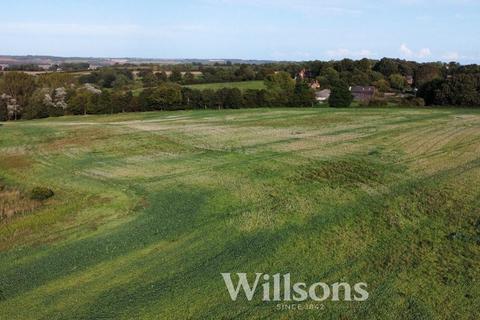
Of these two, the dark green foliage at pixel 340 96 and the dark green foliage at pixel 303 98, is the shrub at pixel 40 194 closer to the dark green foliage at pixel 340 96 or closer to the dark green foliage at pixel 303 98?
the dark green foliage at pixel 340 96

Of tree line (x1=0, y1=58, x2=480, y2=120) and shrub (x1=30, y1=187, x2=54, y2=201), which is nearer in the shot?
shrub (x1=30, y1=187, x2=54, y2=201)

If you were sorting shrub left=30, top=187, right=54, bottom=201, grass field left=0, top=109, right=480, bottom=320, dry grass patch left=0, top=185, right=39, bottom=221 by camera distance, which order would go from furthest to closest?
shrub left=30, top=187, right=54, bottom=201, dry grass patch left=0, top=185, right=39, bottom=221, grass field left=0, top=109, right=480, bottom=320

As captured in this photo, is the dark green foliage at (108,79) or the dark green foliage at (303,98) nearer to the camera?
the dark green foliage at (303,98)

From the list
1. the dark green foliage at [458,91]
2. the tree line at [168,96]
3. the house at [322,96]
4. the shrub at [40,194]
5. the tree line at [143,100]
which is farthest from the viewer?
the house at [322,96]

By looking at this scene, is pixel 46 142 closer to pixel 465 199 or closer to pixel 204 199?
pixel 204 199

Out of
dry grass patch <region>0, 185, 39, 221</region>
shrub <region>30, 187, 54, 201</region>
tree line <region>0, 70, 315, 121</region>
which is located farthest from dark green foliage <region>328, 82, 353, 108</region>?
shrub <region>30, 187, 54, 201</region>

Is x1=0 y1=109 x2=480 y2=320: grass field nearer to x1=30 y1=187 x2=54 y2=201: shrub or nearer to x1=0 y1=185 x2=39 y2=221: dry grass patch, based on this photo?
x1=0 y1=185 x2=39 y2=221: dry grass patch

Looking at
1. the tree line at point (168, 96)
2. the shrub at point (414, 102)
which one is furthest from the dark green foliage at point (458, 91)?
the shrub at point (414, 102)
